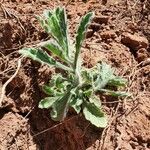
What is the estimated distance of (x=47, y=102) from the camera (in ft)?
6.06

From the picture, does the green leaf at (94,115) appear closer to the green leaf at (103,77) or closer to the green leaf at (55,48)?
the green leaf at (103,77)

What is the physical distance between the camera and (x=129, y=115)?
1.89 meters

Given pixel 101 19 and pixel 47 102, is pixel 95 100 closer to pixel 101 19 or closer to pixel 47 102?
pixel 47 102

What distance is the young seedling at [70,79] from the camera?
183 centimetres

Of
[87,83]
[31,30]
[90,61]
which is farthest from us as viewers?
[31,30]

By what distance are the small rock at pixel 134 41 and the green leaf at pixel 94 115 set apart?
16.7 inches

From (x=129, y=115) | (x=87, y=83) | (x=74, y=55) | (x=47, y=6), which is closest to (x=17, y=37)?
(x=47, y=6)

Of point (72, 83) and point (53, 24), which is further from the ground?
point (53, 24)

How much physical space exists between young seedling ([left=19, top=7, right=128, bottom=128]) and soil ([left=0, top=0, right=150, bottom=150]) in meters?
0.07

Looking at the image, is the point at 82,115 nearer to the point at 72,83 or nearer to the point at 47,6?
the point at 72,83

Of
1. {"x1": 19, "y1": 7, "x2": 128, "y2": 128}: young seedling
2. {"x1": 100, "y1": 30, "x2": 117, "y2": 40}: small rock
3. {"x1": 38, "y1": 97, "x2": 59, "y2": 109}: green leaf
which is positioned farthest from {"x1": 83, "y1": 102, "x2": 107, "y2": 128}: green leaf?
{"x1": 100, "y1": 30, "x2": 117, "y2": 40}: small rock

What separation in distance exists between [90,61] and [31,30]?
39cm

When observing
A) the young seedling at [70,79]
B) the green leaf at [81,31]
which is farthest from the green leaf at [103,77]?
A: the green leaf at [81,31]

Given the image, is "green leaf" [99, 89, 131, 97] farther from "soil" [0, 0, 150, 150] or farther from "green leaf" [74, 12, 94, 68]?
"green leaf" [74, 12, 94, 68]
